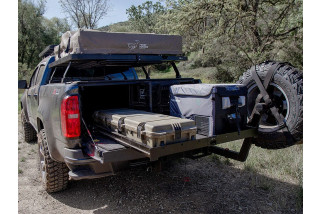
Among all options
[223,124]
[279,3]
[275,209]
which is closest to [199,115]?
[223,124]

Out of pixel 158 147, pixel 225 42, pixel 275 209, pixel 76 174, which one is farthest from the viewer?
pixel 225 42

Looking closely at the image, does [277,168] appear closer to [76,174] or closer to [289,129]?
[289,129]

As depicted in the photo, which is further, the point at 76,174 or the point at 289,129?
the point at 289,129

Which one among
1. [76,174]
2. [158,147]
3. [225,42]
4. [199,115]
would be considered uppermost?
[225,42]

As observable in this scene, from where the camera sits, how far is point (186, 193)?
12.4 ft

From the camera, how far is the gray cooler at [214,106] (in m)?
3.04

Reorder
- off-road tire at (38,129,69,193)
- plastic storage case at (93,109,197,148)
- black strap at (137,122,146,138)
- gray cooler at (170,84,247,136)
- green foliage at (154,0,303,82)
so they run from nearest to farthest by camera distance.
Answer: plastic storage case at (93,109,197,148), black strap at (137,122,146,138), gray cooler at (170,84,247,136), off-road tire at (38,129,69,193), green foliage at (154,0,303,82)

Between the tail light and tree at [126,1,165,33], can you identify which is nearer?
the tail light

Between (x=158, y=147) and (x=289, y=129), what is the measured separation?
1905mm

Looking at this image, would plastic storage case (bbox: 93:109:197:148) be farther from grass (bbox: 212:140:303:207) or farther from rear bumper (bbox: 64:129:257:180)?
grass (bbox: 212:140:303:207)

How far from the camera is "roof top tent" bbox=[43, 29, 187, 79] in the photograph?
347 cm

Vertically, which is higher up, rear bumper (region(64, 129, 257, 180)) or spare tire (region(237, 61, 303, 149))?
spare tire (region(237, 61, 303, 149))

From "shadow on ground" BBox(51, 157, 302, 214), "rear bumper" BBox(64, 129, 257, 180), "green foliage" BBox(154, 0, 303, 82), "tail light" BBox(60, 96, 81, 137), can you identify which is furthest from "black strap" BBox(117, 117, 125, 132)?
"green foliage" BBox(154, 0, 303, 82)

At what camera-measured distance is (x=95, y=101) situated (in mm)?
4676
